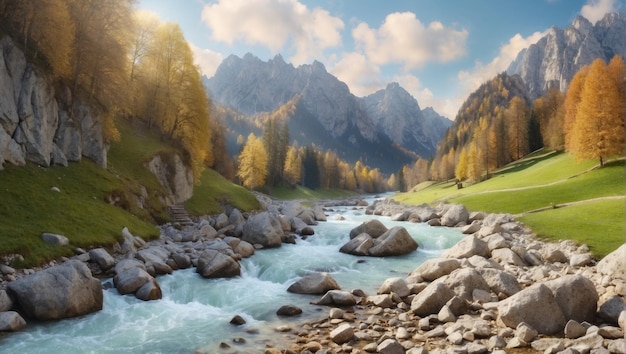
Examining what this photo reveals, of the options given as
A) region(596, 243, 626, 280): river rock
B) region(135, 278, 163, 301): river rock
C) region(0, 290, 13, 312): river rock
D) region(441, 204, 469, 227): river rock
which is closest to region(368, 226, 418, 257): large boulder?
region(596, 243, 626, 280): river rock

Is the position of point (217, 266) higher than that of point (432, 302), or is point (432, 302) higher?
point (217, 266)

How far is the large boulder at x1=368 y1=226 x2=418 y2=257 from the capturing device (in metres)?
31.6

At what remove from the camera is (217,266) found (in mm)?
23766

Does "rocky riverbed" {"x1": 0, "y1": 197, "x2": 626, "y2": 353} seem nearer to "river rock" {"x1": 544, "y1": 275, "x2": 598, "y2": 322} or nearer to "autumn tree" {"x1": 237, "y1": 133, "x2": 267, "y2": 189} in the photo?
"river rock" {"x1": 544, "y1": 275, "x2": 598, "y2": 322}

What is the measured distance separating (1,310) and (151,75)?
145 ft

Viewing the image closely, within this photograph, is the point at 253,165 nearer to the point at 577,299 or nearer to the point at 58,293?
the point at 58,293

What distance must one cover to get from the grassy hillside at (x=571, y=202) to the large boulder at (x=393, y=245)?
1192cm

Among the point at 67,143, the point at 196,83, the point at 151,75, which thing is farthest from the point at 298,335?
the point at 151,75

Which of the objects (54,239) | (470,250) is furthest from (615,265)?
(54,239)

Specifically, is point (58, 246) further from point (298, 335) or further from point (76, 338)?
point (298, 335)

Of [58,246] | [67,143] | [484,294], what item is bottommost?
[484,294]

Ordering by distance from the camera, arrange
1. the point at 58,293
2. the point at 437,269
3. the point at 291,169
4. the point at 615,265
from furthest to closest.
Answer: the point at 291,169
the point at 437,269
the point at 615,265
the point at 58,293

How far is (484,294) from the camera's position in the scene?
1762 cm

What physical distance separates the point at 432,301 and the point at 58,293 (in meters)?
16.4
